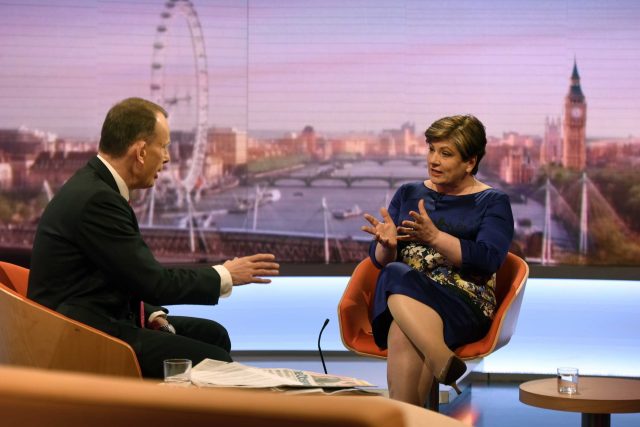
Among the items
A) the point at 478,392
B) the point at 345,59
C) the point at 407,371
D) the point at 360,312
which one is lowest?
the point at 478,392

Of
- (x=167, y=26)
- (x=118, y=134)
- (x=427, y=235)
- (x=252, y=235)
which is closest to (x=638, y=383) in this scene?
(x=427, y=235)

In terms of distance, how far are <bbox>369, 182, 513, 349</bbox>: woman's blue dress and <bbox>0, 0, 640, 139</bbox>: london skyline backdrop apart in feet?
9.87

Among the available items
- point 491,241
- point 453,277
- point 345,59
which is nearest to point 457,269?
point 453,277

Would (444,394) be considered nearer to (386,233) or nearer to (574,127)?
(386,233)

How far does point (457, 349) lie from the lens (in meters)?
3.66

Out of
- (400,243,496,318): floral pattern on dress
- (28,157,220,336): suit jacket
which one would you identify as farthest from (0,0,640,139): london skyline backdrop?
(28,157,220,336): suit jacket

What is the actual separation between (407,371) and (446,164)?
81 centimetres

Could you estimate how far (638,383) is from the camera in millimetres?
3512

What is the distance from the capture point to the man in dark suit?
272 centimetres

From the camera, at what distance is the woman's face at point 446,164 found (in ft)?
12.4

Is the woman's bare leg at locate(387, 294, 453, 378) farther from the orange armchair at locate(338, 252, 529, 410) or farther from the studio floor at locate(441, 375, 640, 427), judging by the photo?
the studio floor at locate(441, 375, 640, 427)

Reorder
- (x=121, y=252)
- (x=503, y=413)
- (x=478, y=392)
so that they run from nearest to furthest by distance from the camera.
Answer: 1. (x=121, y=252)
2. (x=503, y=413)
3. (x=478, y=392)

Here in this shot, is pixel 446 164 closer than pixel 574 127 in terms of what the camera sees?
Yes

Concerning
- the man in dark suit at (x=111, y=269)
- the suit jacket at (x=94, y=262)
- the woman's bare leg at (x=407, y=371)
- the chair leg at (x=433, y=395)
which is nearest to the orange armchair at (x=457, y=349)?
the chair leg at (x=433, y=395)
